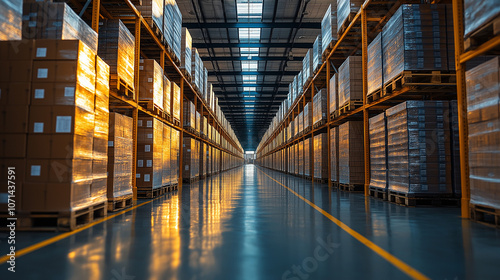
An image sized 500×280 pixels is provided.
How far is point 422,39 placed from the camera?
5352 millimetres

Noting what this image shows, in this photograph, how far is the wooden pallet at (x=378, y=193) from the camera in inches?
241

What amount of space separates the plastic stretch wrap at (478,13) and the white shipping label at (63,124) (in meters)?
5.30

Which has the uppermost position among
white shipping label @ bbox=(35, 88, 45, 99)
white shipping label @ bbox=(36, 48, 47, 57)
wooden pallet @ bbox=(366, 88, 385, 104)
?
wooden pallet @ bbox=(366, 88, 385, 104)

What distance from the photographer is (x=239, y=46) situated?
16.3 metres

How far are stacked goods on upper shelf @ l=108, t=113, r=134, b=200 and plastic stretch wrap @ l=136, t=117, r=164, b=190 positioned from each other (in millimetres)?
990

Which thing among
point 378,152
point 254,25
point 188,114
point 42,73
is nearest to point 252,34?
point 254,25

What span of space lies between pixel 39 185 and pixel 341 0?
27.9 ft

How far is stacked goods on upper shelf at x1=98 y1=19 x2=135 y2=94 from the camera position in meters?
5.23

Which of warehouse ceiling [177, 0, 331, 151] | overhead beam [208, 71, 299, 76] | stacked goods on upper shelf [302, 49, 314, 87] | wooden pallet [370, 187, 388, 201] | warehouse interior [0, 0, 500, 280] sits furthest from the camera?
overhead beam [208, 71, 299, 76]

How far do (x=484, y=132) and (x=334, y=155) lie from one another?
19.3 feet

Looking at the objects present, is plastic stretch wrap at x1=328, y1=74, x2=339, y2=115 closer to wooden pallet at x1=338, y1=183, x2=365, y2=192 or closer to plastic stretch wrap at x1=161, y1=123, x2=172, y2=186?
wooden pallet at x1=338, y1=183, x2=365, y2=192

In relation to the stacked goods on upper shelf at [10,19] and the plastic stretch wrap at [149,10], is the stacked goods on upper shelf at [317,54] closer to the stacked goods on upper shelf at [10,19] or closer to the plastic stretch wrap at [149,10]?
the plastic stretch wrap at [149,10]

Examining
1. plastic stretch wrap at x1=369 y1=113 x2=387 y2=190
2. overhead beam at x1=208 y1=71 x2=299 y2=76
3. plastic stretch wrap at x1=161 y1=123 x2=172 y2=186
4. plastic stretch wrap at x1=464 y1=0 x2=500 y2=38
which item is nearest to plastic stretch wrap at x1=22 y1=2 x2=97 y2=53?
plastic stretch wrap at x1=161 y1=123 x2=172 y2=186

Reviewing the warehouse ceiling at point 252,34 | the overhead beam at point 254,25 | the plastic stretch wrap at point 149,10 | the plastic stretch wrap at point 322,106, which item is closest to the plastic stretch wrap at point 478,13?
the plastic stretch wrap at point 149,10
